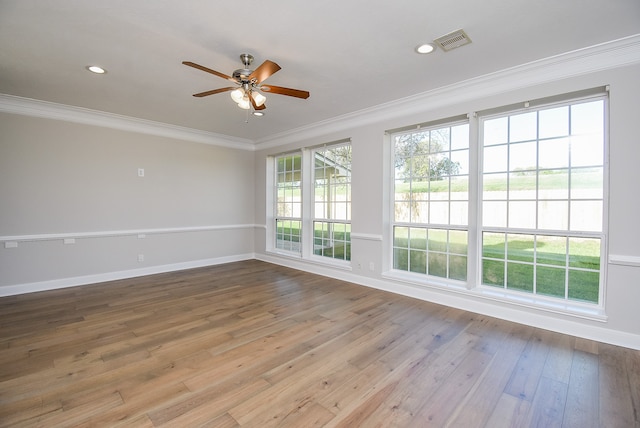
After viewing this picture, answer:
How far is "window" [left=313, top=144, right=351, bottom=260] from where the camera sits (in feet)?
16.5

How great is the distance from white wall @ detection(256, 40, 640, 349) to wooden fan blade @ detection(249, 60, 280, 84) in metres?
2.18

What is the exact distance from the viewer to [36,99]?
13.0 feet

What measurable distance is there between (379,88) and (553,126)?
1.96 metres

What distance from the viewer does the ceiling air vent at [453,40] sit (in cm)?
242

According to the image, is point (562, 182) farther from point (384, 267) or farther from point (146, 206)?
point (146, 206)

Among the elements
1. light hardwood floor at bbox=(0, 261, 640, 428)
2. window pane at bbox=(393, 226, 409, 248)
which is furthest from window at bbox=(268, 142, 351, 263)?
light hardwood floor at bbox=(0, 261, 640, 428)

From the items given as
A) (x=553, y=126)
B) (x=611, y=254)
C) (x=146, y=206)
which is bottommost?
(x=611, y=254)

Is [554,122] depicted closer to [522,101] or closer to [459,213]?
[522,101]

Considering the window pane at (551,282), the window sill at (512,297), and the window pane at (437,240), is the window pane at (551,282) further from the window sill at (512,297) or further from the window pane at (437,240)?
the window pane at (437,240)

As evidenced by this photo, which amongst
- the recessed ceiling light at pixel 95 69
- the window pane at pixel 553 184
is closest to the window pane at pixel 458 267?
the window pane at pixel 553 184

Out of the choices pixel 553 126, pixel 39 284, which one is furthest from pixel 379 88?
pixel 39 284

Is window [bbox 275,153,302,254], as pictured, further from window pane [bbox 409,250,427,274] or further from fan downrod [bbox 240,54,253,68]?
fan downrod [bbox 240,54,253,68]

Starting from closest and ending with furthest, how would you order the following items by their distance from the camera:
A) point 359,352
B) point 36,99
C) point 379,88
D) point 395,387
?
point 395,387, point 359,352, point 379,88, point 36,99

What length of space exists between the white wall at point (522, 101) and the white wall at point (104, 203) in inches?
117
